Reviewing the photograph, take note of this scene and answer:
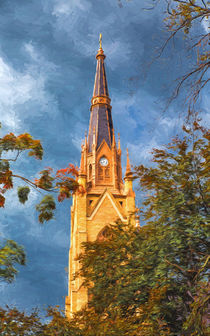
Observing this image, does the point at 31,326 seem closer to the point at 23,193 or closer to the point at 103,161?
the point at 23,193

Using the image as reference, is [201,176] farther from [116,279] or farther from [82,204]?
[82,204]

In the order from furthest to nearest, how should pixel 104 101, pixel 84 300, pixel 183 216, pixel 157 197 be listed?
pixel 104 101 → pixel 84 300 → pixel 157 197 → pixel 183 216

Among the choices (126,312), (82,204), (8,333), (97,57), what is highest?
(97,57)

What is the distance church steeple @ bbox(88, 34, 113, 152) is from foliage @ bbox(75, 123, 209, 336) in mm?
35389

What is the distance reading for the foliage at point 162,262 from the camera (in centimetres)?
1018

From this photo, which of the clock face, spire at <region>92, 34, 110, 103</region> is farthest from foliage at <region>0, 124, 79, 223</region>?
spire at <region>92, 34, 110, 103</region>

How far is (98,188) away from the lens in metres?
45.4

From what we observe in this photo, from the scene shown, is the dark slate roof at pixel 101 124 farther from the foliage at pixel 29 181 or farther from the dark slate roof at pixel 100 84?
the foliage at pixel 29 181

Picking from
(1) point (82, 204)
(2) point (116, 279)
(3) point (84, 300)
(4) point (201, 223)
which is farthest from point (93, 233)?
(4) point (201, 223)

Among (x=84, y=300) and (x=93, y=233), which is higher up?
(x=93, y=233)

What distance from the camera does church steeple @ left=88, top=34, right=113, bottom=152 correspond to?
4966 centimetres

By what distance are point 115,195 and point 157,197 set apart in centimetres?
3161

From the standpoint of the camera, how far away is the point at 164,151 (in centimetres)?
1309

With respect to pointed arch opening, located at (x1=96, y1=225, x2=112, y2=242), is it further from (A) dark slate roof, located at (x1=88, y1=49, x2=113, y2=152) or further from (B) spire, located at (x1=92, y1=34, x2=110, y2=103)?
(B) spire, located at (x1=92, y1=34, x2=110, y2=103)
